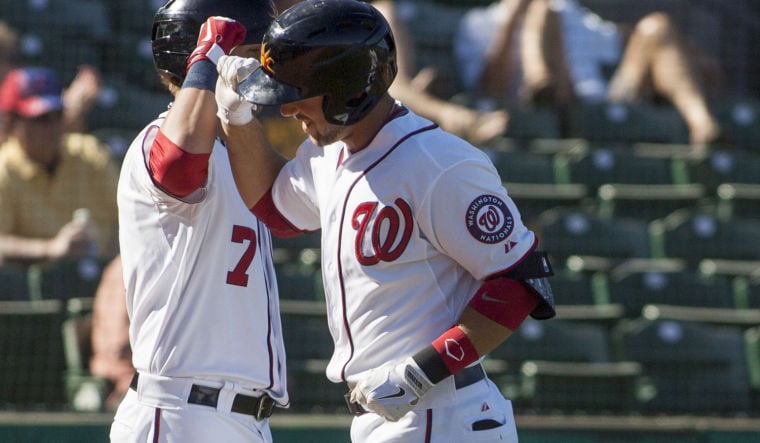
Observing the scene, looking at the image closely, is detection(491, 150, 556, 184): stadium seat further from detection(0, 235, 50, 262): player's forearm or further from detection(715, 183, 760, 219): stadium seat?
detection(0, 235, 50, 262): player's forearm

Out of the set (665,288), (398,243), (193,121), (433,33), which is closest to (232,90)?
(193,121)

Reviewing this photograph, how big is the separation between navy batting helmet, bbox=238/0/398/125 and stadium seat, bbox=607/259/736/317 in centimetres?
359

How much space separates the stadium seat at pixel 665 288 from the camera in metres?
5.88

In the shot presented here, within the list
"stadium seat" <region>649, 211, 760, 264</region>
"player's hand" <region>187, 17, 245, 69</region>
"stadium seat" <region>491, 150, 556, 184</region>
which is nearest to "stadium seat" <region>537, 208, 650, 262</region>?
"stadium seat" <region>649, 211, 760, 264</region>

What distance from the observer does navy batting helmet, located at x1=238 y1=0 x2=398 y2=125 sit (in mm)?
2428

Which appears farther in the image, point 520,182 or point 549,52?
point 549,52

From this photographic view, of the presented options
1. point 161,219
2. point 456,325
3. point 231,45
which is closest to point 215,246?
point 161,219

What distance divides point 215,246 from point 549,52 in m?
4.85

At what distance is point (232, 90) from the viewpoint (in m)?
2.54

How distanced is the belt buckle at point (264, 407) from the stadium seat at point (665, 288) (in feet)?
10.7

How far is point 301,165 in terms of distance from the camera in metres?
2.70

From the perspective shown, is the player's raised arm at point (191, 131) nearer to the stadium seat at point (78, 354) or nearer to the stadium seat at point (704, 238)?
the stadium seat at point (78, 354)

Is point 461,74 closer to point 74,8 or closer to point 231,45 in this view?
point 74,8

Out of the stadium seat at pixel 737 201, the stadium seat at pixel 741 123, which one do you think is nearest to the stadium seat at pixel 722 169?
the stadium seat at pixel 737 201
